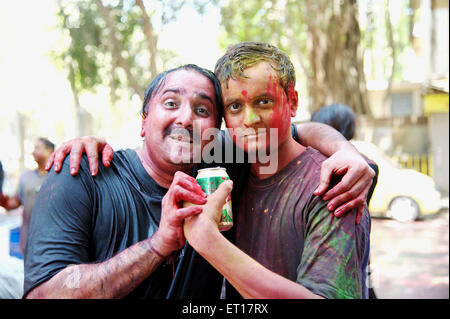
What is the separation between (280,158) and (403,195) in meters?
7.62

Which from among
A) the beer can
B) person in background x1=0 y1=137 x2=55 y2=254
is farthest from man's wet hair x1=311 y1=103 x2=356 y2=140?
person in background x1=0 y1=137 x2=55 y2=254

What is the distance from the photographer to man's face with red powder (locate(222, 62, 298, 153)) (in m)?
1.58

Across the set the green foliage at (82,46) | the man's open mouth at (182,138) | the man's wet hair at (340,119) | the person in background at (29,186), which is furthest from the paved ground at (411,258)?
the green foliage at (82,46)

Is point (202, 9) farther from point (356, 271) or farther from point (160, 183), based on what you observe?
point (356, 271)

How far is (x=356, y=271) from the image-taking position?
140 cm

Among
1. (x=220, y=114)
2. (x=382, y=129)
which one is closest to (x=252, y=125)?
(x=220, y=114)

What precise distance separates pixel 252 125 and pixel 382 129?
11.9 metres

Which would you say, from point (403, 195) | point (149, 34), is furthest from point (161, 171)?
point (403, 195)

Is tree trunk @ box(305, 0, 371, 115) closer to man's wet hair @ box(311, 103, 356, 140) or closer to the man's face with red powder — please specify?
man's wet hair @ box(311, 103, 356, 140)

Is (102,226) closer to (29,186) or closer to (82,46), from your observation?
(29,186)

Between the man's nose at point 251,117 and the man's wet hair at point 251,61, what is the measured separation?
14 centimetres

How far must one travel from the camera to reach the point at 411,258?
20.3ft

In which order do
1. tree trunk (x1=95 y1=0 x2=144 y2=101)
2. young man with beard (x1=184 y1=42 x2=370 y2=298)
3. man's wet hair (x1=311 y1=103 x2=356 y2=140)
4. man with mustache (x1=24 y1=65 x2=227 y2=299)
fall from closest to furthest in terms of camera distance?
young man with beard (x1=184 y1=42 x2=370 y2=298) → man with mustache (x1=24 y1=65 x2=227 y2=299) → man's wet hair (x1=311 y1=103 x2=356 y2=140) → tree trunk (x1=95 y1=0 x2=144 y2=101)

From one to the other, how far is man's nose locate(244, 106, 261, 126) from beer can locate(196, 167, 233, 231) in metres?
0.25
